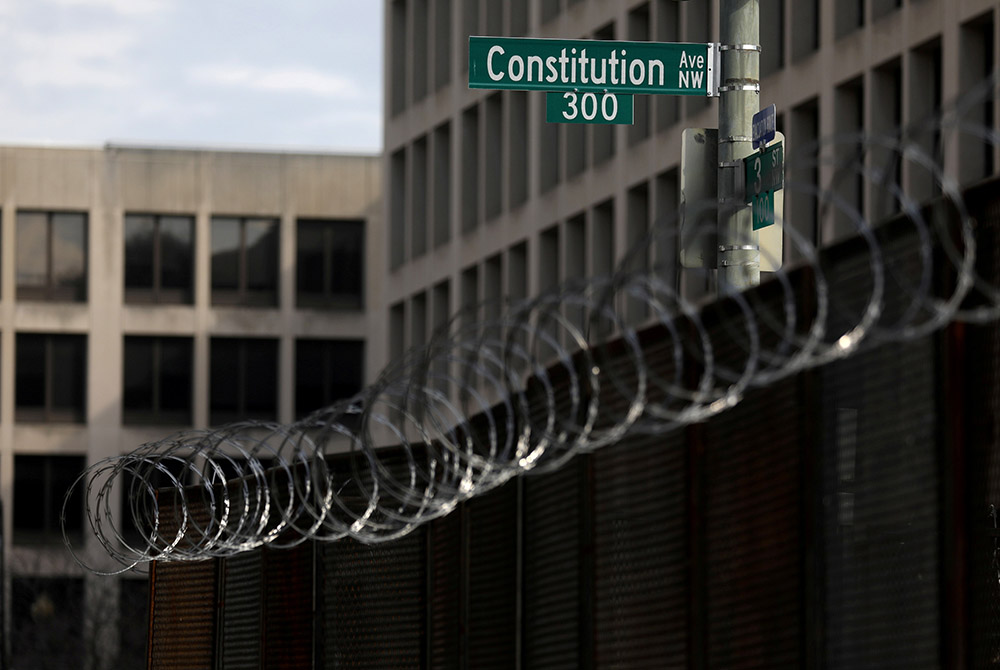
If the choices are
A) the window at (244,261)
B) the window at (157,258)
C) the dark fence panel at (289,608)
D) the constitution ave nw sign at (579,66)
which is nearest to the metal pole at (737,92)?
the constitution ave nw sign at (579,66)

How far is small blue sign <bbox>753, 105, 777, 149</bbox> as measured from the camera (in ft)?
36.7

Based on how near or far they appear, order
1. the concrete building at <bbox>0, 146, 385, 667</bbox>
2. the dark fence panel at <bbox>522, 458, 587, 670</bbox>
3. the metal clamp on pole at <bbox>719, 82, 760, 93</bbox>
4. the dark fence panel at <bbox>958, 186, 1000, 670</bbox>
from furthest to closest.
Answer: the concrete building at <bbox>0, 146, 385, 667</bbox>
the metal clamp on pole at <bbox>719, 82, 760, 93</bbox>
the dark fence panel at <bbox>522, 458, 587, 670</bbox>
the dark fence panel at <bbox>958, 186, 1000, 670</bbox>

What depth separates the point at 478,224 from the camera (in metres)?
53.8

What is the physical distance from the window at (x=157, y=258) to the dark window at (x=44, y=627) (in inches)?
448

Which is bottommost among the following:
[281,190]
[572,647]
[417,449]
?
[572,647]

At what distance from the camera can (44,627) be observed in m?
58.5

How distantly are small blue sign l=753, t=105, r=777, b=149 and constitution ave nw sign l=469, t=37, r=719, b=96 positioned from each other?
1.68 feet

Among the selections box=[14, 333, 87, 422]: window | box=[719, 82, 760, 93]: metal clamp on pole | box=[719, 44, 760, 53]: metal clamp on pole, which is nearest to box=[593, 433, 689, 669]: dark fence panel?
box=[719, 82, 760, 93]: metal clamp on pole

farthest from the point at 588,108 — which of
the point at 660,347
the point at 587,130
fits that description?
the point at 587,130

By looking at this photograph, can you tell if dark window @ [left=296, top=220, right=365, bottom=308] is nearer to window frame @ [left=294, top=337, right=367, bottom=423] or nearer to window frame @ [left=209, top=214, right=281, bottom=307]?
window frame @ [left=209, top=214, right=281, bottom=307]

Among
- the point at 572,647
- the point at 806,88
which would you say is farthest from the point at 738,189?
the point at 806,88

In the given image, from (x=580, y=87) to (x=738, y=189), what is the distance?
1.26m

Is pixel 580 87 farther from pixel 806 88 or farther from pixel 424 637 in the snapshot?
pixel 806 88

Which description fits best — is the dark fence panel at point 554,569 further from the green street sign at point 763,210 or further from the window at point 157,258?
the window at point 157,258
